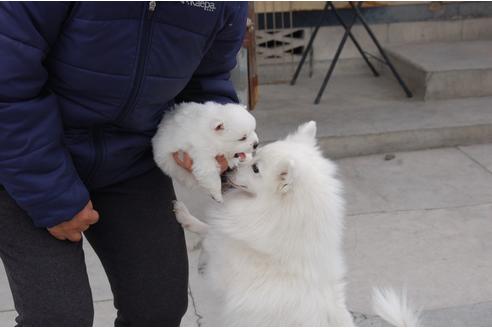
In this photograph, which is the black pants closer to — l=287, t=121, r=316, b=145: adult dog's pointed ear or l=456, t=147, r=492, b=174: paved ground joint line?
l=287, t=121, r=316, b=145: adult dog's pointed ear

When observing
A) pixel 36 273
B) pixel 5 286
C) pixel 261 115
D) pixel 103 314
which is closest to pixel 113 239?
pixel 36 273

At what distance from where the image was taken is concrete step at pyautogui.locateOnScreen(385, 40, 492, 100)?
6.39m

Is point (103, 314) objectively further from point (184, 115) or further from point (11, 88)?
point (11, 88)

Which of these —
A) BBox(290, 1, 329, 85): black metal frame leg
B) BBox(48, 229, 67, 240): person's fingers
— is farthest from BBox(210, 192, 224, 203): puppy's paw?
BBox(290, 1, 329, 85): black metal frame leg

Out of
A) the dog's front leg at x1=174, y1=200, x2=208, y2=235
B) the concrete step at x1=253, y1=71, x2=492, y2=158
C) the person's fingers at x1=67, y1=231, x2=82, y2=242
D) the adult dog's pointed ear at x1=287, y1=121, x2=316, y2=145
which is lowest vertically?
the concrete step at x1=253, y1=71, x2=492, y2=158

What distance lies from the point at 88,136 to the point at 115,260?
A: 1.57 ft

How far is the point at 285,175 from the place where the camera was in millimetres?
2494

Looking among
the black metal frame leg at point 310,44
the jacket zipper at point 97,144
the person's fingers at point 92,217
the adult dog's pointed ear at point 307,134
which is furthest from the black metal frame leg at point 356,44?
the person's fingers at point 92,217

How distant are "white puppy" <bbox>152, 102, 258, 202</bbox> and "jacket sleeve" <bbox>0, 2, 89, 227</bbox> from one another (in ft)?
1.46

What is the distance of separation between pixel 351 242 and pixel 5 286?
2050mm

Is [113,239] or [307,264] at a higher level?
[113,239]

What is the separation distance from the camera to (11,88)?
1.92 metres

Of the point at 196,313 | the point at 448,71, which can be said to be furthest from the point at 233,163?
the point at 448,71

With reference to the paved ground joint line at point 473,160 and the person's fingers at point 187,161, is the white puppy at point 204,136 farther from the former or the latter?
the paved ground joint line at point 473,160
